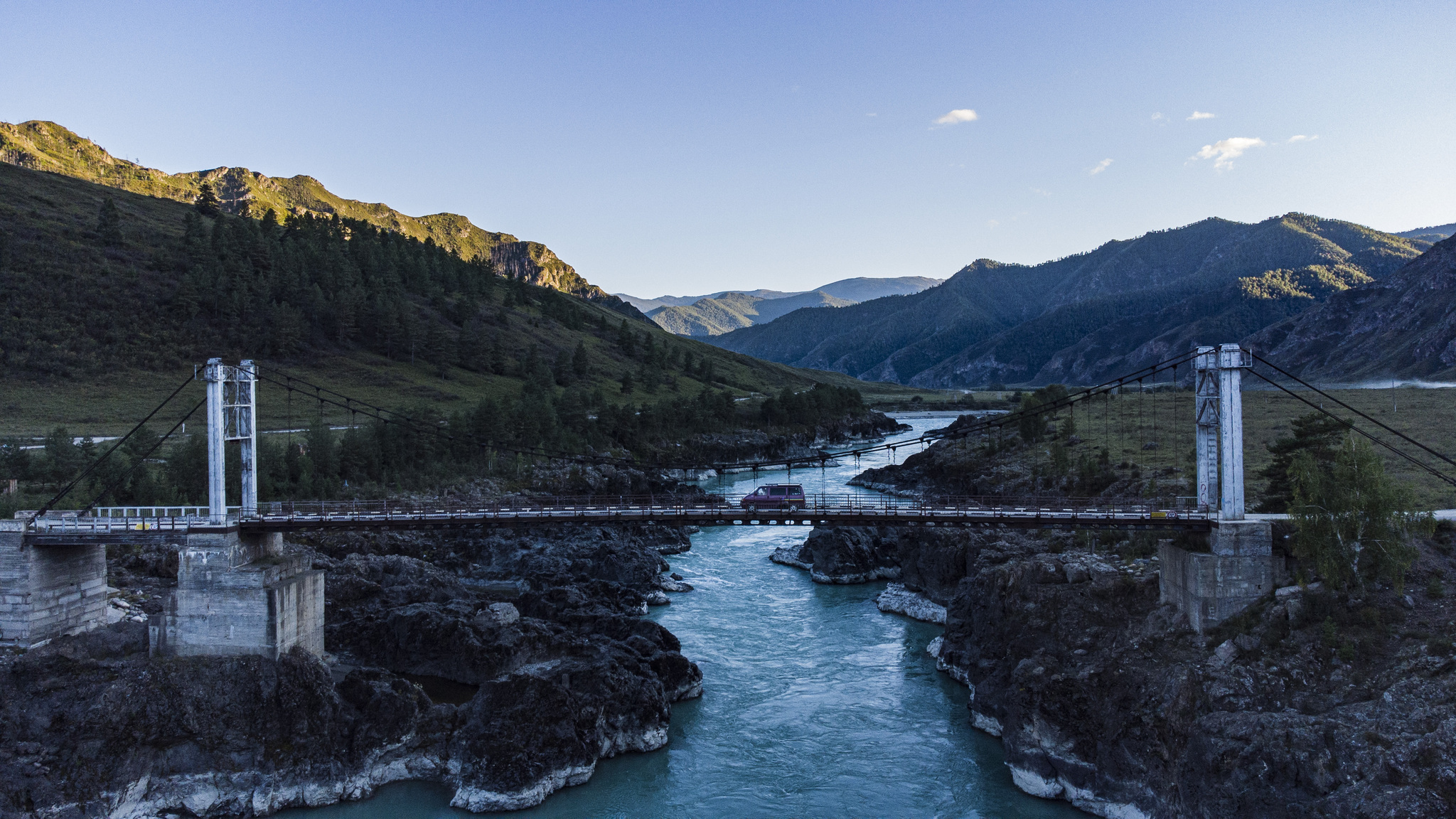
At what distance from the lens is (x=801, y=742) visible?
34719mm

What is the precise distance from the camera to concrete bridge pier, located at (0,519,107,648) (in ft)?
111

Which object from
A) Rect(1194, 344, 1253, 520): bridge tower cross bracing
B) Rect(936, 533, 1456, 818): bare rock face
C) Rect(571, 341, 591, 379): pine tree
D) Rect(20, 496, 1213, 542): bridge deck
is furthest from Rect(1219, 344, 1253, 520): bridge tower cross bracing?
Rect(571, 341, 591, 379): pine tree

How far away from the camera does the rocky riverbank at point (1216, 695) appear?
23469mm

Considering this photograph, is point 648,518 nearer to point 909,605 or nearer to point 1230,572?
point 909,605

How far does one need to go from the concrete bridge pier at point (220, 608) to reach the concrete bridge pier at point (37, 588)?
4.86 meters

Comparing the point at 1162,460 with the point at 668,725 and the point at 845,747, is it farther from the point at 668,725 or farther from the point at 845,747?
the point at 668,725

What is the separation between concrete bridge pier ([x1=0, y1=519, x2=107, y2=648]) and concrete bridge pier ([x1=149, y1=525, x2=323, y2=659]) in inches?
191

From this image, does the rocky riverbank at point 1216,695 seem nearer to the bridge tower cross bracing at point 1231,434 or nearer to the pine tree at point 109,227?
the bridge tower cross bracing at point 1231,434

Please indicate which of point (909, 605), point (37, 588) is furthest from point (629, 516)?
point (37, 588)

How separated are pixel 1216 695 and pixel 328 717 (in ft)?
104

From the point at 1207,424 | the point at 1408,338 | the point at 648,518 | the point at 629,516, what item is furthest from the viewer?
the point at 1408,338

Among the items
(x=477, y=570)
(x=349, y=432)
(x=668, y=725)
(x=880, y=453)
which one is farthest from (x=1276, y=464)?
(x=880, y=453)

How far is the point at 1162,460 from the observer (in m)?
65.7

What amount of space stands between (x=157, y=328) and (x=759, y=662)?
90.3 metres
